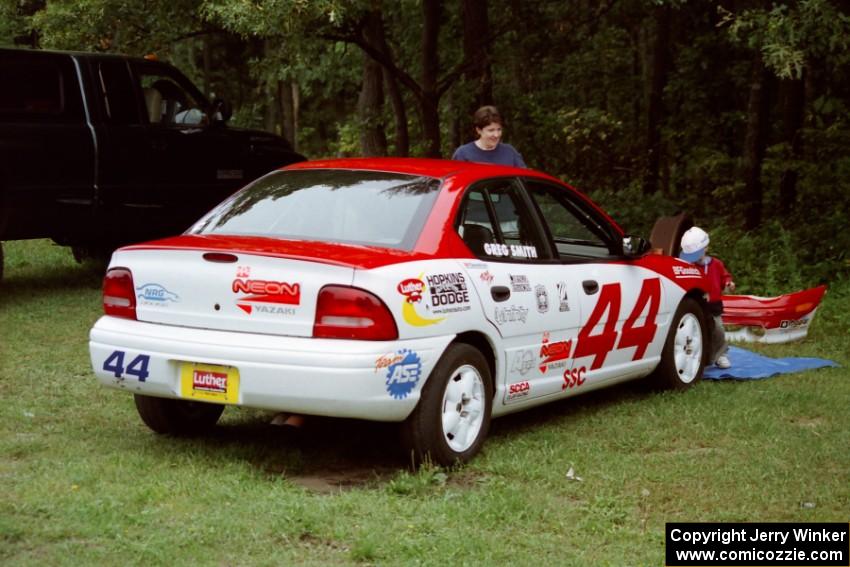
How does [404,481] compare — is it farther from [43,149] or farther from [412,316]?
[43,149]

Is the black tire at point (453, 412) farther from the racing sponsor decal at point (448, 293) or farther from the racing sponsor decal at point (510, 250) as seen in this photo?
the racing sponsor decal at point (510, 250)

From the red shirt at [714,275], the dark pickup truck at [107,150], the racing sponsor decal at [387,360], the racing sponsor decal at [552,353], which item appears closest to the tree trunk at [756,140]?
the dark pickup truck at [107,150]

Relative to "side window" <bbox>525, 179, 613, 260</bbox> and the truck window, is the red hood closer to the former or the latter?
"side window" <bbox>525, 179, 613, 260</bbox>

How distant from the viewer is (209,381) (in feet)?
20.2

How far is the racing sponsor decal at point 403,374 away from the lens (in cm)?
602

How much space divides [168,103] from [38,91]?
158 cm

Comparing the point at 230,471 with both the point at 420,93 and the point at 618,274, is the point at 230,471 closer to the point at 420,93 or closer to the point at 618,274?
the point at 618,274

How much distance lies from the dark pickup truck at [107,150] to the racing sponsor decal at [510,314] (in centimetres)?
642

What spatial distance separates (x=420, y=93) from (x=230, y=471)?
11654 millimetres

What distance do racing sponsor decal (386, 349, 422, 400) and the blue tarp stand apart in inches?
142

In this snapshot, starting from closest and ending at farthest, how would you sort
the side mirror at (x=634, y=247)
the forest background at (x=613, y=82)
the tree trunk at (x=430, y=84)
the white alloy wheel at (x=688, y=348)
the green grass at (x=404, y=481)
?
the green grass at (x=404, y=481) < the side mirror at (x=634, y=247) < the white alloy wheel at (x=688, y=348) < the forest background at (x=613, y=82) < the tree trunk at (x=430, y=84)

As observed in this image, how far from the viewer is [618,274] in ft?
25.9

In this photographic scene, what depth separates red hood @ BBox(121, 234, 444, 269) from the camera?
610 centimetres

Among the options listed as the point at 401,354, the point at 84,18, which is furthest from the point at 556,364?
the point at 84,18
